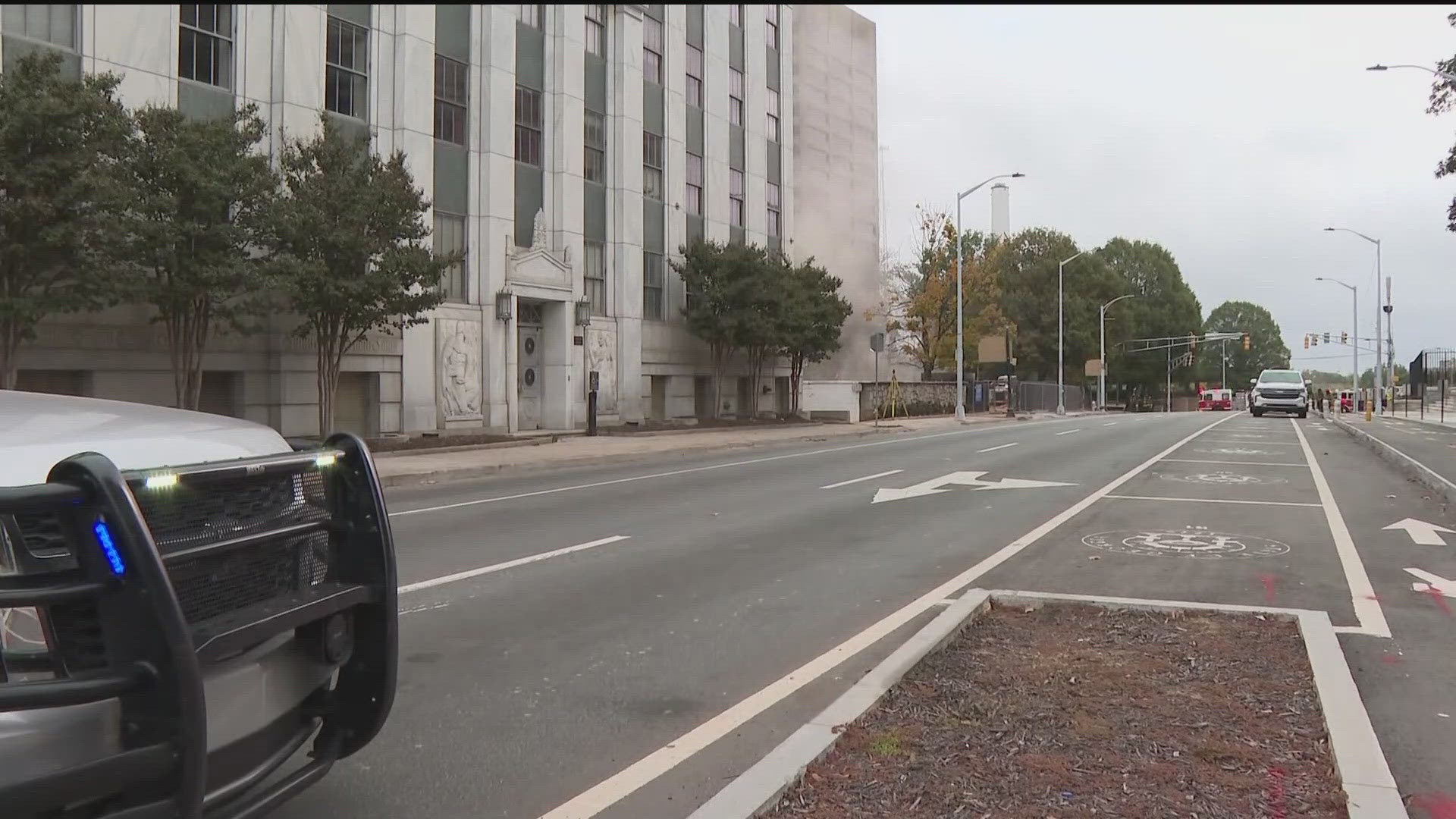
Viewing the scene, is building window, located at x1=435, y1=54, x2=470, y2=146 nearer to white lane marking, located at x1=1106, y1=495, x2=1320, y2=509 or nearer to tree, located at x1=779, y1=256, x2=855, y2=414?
tree, located at x1=779, y1=256, x2=855, y2=414

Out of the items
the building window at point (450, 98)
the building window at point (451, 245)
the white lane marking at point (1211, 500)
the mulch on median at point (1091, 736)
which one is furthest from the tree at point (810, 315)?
the mulch on median at point (1091, 736)

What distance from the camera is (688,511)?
1124 centimetres

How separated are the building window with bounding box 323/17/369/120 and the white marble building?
42mm

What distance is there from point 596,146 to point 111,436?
2675 centimetres

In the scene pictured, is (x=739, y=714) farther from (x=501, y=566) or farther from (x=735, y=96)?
(x=735, y=96)

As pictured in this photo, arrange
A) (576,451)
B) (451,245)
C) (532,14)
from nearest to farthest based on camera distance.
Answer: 1. (576,451)
2. (451,245)
3. (532,14)

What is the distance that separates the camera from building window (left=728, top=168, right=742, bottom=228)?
34.3 metres

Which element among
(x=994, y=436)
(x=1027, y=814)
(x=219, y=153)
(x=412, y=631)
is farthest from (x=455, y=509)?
(x=994, y=436)

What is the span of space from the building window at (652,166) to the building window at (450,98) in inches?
278

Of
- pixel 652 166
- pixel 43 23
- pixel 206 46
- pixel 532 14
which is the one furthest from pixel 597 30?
pixel 43 23

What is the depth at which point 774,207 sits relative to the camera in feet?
122

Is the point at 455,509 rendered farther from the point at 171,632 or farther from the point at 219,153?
the point at 171,632

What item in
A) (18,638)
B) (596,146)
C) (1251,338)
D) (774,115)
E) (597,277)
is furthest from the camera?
(1251,338)

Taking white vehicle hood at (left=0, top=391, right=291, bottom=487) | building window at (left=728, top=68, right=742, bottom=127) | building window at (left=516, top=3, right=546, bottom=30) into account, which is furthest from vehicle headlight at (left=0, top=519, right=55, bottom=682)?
building window at (left=728, top=68, right=742, bottom=127)
